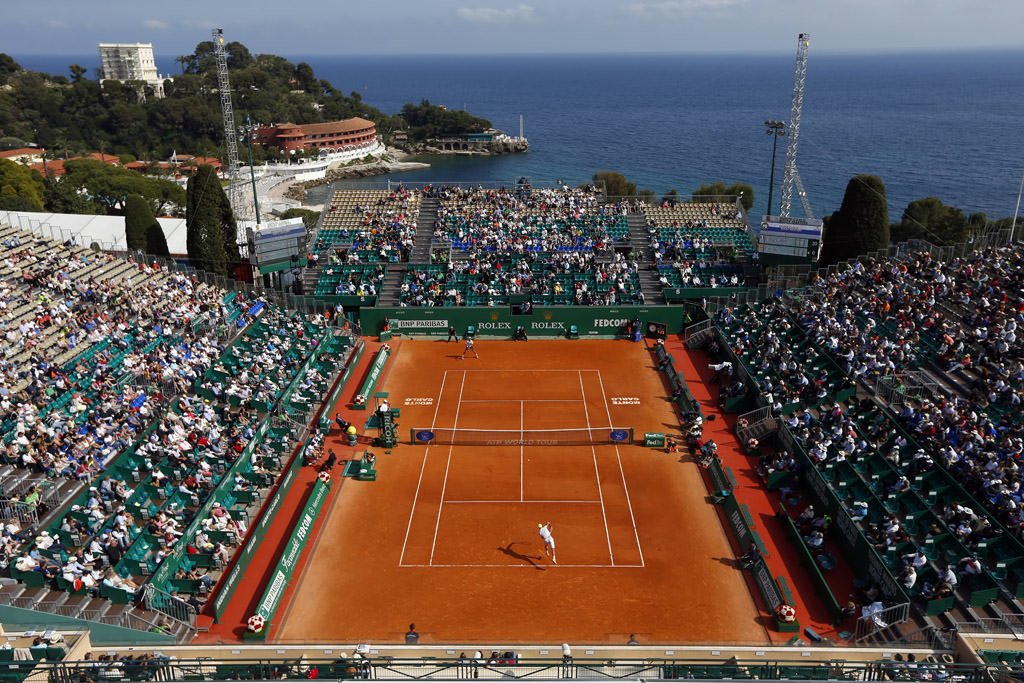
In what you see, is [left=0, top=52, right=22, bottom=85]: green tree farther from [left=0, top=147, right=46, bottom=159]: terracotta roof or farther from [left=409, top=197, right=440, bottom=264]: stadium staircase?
[left=409, top=197, right=440, bottom=264]: stadium staircase

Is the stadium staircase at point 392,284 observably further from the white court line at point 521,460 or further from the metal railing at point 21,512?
the metal railing at point 21,512

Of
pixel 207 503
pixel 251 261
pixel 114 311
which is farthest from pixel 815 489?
pixel 251 261

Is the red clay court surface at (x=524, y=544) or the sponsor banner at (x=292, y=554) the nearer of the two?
the red clay court surface at (x=524, y=544)

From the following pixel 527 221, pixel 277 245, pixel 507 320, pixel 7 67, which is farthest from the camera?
pixel 7 67

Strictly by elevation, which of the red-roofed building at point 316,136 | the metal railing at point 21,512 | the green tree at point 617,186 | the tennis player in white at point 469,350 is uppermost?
the red-roofed building at point 316,136

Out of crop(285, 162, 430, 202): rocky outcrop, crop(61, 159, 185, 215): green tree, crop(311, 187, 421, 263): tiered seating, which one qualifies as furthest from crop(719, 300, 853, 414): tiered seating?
crop(285, 162, 430, 202): rocky outcrop

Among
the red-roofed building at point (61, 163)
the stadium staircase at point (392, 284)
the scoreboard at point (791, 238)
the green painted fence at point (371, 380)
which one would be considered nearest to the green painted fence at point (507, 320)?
the stadium staircase at point (392, 284)

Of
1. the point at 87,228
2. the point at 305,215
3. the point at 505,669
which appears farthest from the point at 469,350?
the point at 305,215

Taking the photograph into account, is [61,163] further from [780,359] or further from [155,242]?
[780,359]
